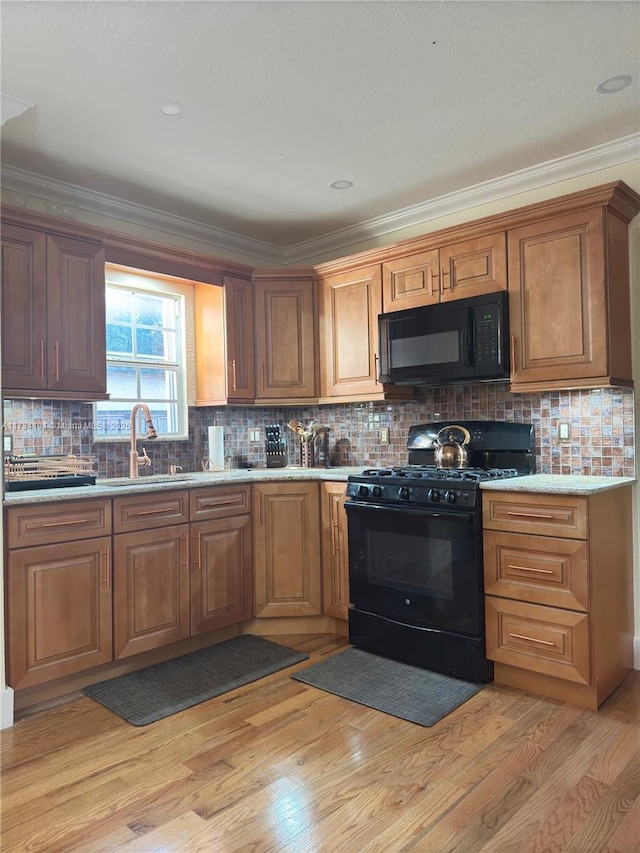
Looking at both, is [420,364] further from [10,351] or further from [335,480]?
[10,351]

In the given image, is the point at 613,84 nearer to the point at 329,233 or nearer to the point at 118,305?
the point at 329,233

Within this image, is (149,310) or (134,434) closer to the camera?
(134,434)

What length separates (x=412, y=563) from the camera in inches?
120

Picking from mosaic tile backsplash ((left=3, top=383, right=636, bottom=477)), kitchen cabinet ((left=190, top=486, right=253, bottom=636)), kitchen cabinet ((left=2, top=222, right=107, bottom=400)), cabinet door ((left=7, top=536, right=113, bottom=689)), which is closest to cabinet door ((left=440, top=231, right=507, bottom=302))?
mosaic tile backsplash ((left=3, top=383, right=636, bottom=477))

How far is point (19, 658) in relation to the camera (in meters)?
2.53

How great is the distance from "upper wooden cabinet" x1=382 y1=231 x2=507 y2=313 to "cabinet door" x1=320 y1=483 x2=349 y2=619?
3.83 ft

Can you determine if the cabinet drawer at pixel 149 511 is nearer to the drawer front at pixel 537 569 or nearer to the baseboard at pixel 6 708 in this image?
the baseboard at pixel 6 708

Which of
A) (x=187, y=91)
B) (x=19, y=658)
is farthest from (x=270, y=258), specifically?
(x=19, y=658)

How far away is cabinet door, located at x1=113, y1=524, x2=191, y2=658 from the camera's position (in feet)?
9.51

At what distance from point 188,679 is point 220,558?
670mm

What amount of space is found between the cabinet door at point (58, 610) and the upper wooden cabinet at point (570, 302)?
2240 mm

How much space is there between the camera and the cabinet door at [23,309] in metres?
2.80

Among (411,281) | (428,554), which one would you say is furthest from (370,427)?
A: (428,554)

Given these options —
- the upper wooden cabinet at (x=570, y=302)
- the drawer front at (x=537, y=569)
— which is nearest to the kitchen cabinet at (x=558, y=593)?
the drawer front at (x=537, y=569)
